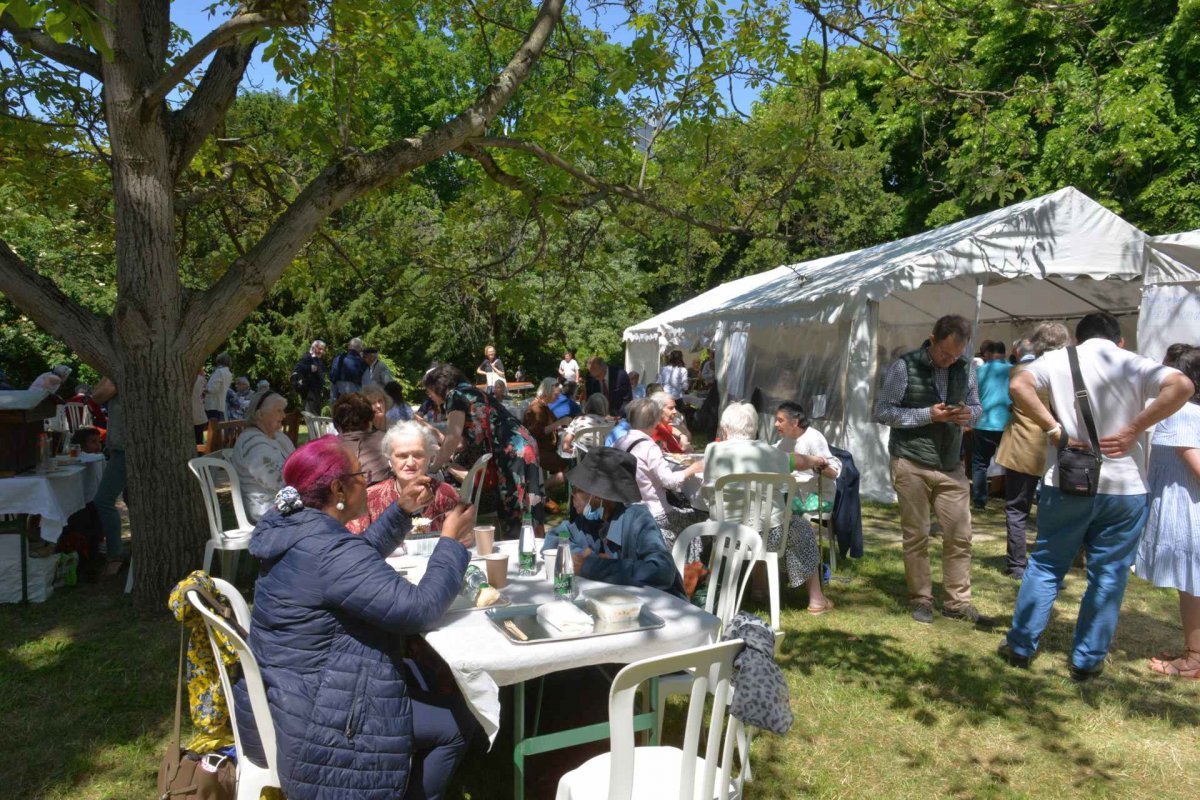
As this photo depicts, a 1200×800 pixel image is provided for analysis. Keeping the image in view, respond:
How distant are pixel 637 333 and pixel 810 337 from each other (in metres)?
6.66

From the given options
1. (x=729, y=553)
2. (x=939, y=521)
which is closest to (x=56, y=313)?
(x=729, y=553)

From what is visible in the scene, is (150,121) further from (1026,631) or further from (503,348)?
(503,348)

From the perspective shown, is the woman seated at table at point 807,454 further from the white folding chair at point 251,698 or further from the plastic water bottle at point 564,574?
the white folding chair at point 251,698

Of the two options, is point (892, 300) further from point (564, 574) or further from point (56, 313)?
point (56, 313)

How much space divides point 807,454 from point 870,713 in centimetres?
194

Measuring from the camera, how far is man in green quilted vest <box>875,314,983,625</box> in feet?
14.1

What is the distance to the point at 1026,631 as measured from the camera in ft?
12.5

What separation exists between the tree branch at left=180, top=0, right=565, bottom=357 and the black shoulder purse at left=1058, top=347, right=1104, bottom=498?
3.69 m

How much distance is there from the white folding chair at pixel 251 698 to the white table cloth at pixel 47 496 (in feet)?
11.7

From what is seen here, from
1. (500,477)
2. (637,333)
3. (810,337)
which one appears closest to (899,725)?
(500,477)

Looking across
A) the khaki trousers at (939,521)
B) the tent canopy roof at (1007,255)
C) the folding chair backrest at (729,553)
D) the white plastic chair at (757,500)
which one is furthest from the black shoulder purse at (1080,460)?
the tent canopy roof at (1007,255)

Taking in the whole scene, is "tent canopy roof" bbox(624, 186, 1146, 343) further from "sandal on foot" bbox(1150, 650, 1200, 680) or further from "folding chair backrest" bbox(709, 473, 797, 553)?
"sandal on foot" bbox(1150, 650, 1200, 680)

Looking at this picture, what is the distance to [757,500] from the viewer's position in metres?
4.52

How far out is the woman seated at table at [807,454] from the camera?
5.01m
